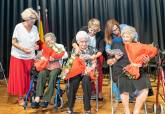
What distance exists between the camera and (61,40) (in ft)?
23.0

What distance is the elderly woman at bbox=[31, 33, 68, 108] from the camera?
168 inches

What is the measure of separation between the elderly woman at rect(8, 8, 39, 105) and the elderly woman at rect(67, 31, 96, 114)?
71 cm

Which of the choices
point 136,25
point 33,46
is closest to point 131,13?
point 136,25

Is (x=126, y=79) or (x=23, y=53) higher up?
(x=23, y=53)

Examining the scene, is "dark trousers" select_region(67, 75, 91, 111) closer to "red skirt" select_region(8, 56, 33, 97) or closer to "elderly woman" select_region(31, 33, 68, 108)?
"elderly woman" select_region(31, 33, 68, 108)

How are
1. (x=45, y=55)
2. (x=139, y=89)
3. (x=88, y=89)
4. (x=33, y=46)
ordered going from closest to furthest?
(x=139, y=89) → (x=88, y=89) → (x=45, y=55) → (x=33, y=46)

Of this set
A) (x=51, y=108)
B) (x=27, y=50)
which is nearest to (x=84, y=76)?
(x=51, y=108)

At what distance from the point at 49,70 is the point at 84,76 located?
0.52m

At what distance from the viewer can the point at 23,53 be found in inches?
181

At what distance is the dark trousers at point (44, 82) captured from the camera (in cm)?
426

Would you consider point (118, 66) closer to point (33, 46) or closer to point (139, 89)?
point (139, 89)

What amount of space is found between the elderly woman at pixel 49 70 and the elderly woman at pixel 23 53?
0.27m

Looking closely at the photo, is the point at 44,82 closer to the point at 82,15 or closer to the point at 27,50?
the point at 27,50

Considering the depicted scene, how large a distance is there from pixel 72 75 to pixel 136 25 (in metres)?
3.11
